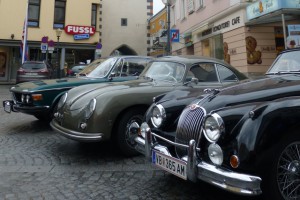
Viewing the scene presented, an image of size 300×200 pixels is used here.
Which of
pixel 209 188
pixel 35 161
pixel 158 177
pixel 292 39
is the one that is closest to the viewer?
pixel 209 188

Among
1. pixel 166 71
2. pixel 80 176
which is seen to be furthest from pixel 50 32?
pixel 80 176

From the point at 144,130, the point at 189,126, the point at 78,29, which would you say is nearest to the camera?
the point at 189,126

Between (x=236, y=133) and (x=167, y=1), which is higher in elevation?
(x=167, y=1)

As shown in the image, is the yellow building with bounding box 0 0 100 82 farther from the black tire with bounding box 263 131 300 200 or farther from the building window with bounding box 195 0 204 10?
the black tire with bounding box 263 131 300 200

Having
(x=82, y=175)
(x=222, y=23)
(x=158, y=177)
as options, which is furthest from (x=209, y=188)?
(x=222, y=23)

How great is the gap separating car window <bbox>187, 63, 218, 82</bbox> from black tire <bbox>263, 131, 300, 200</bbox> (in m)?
2.57

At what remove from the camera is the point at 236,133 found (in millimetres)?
2578

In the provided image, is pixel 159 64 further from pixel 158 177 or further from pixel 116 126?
pixel 158 177

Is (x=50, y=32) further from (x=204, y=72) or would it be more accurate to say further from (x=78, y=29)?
(x=204, y=72)

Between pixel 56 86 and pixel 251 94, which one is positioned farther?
pixel 56 86

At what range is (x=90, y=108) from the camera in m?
4.29

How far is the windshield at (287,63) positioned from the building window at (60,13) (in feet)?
75.0

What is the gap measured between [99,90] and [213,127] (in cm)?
243

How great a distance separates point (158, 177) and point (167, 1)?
340 inches
